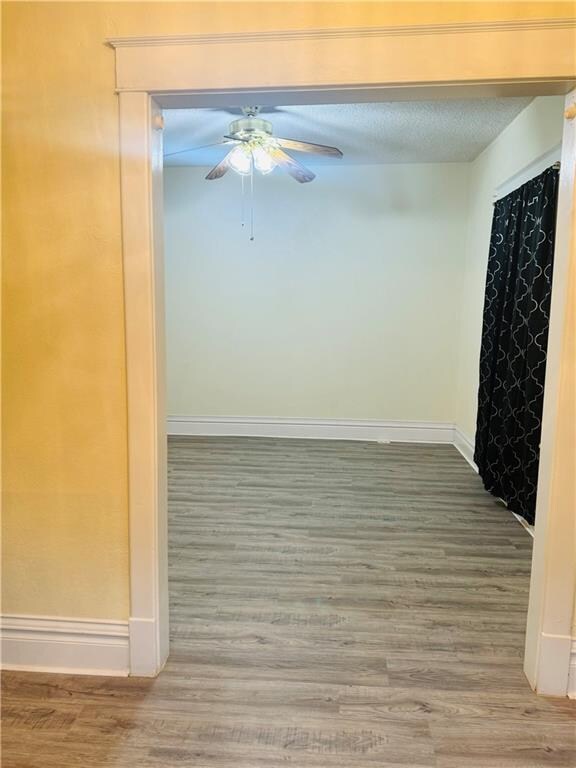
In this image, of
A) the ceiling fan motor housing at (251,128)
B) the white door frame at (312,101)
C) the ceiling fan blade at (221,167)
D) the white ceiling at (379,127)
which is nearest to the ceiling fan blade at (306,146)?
the ceiling fan motor housing at (251,128)

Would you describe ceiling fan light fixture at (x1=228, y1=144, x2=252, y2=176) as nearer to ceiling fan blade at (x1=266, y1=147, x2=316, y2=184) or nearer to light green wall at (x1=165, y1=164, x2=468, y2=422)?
ceiling fan blade at (x1=266, y1=147, x2=316, y2=184)

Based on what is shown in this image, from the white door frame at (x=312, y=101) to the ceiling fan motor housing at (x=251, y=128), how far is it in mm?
1668

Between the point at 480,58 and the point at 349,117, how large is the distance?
2.16 meters

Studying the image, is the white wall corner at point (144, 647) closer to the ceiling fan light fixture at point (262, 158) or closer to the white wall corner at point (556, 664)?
the white wall corner at point (556, 664)

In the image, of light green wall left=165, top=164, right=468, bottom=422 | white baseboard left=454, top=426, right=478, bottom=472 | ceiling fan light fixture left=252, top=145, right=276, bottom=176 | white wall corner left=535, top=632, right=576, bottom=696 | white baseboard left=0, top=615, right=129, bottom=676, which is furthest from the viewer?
light green wall left=165, top=164, right=468, bottom=422

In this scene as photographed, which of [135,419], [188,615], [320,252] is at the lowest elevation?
[188,615]

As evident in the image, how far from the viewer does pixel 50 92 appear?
5.58 feet

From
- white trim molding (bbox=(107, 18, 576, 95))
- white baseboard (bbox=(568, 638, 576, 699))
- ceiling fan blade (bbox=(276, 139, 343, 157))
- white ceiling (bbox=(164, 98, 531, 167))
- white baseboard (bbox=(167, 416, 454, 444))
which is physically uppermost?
white ceiling (bbox=(164, 98, 531, 167))

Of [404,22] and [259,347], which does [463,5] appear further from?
[259,347]

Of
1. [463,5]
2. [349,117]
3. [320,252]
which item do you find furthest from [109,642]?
[320,252]

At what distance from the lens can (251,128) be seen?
3.29m

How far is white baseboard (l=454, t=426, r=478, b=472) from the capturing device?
4527 mm

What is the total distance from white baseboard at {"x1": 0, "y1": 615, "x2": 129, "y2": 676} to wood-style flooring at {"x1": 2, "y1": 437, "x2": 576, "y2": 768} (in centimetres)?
5

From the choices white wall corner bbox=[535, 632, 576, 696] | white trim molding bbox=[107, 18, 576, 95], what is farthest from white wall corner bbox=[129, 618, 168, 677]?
white trim molding bbox=[107, 18, 576, 95]
